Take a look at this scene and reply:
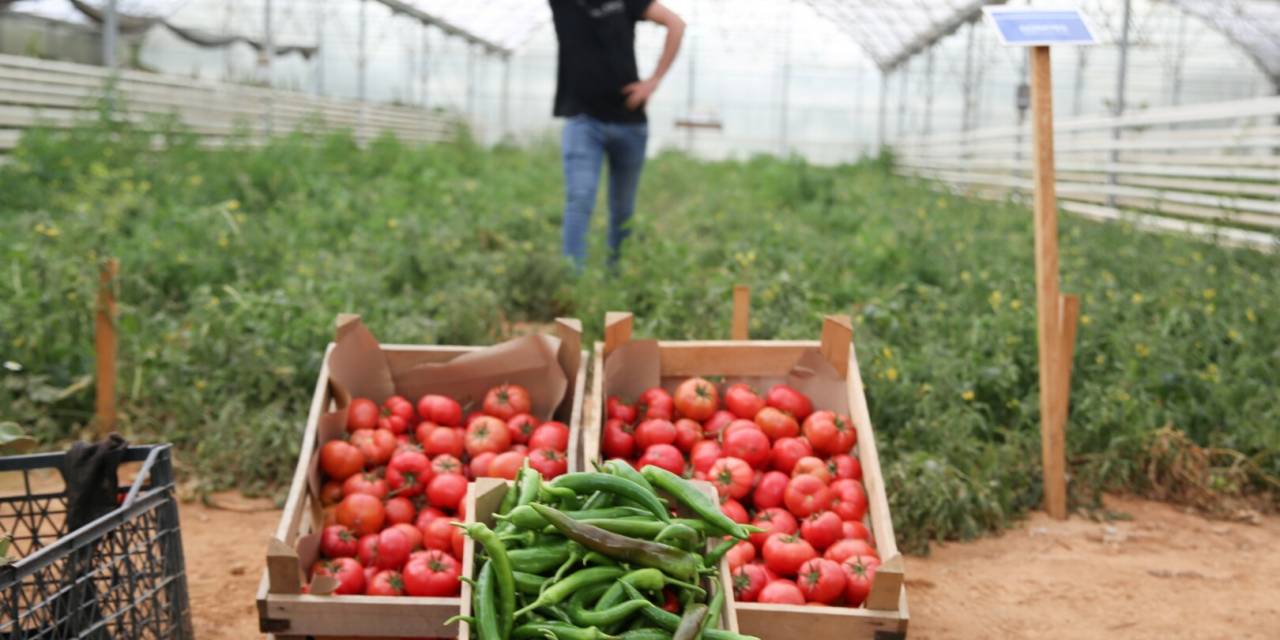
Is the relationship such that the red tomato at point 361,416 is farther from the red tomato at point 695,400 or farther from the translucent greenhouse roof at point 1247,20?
the translucent greenhouse roof at point 1247,20

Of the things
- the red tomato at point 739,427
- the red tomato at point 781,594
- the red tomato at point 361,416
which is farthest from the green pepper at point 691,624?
the red tomato at point 361,416

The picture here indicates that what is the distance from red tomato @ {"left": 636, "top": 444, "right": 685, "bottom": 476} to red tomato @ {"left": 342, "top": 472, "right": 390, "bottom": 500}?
2.36 ft

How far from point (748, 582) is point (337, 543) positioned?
1.05 metres

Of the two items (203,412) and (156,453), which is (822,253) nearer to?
(203,412)

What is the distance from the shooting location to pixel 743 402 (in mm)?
3240

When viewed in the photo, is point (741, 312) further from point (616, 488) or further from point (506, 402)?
point (616, 488)

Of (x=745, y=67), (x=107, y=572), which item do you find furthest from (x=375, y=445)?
(x=745, y=67)

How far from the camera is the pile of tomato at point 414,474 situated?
2641 mm

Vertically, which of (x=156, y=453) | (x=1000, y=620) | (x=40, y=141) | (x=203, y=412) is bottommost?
(x=1000, y=620)

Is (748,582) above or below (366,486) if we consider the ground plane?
below

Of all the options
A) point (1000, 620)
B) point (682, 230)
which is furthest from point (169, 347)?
point (682, 230)

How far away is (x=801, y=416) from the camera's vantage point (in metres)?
3.25

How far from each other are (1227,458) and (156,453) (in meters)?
3.87

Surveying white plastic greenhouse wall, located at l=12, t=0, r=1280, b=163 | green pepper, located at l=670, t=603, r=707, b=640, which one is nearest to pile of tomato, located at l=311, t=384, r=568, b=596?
green pepper, located at l=670, t=603, r=707, b=640
